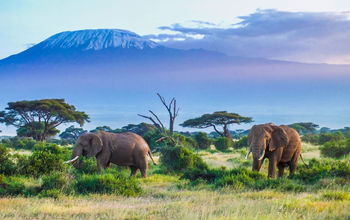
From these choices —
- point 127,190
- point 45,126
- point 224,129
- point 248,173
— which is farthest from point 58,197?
point 224,129

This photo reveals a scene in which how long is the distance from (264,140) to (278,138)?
70 cm

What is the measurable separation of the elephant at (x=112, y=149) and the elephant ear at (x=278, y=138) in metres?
4.84

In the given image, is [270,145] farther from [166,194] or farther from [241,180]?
[166,194]

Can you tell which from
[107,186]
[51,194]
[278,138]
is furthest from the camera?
[278,138]

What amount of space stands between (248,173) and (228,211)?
5.43 m

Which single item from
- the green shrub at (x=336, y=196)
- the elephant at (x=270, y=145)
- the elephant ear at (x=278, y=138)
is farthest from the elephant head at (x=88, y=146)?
the green shrub at (x=336, y=196)

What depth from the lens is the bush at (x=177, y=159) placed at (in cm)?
1812

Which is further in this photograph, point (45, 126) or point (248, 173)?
point (45, 126)

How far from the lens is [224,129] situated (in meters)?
53.6

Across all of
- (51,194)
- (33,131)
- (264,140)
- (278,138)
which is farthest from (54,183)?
(33,131)

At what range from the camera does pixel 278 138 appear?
13.9m

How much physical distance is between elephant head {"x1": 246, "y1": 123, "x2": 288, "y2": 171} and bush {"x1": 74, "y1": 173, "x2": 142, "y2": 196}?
422 cm

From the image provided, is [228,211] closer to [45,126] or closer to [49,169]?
[49,169]

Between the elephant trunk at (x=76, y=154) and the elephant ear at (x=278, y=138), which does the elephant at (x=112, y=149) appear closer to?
the elephant trunk at (x=76, y=154)
